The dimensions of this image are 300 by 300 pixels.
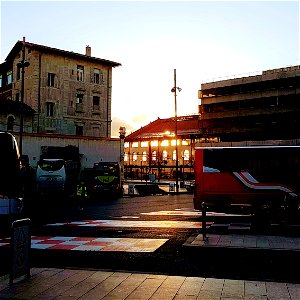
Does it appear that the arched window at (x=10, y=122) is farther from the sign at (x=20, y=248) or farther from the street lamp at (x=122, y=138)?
the sign at (x=20, y=248)

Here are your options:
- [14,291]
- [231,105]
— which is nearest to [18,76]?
[231,105]

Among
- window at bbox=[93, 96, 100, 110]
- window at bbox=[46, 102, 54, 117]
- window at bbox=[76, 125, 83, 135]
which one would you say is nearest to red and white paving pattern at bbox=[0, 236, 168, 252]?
window at bbox=[46, 102, 54, 117]

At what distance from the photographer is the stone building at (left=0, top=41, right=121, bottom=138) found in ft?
141

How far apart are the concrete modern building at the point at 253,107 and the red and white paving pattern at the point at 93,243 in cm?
5410

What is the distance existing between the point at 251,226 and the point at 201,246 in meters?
4.09

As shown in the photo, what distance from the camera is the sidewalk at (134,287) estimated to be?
5613 mm

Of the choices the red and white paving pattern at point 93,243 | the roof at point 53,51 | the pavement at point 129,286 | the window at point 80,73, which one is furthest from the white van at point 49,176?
the pavement at point 129,286

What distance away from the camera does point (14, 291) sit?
5.82 metres

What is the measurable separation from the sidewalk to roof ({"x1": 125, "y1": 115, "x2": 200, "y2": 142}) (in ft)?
246

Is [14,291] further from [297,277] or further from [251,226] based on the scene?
[251,226]

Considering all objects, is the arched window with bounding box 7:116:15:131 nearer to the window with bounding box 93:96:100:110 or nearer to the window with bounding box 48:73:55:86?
the window with bounding box 48:73:55:86

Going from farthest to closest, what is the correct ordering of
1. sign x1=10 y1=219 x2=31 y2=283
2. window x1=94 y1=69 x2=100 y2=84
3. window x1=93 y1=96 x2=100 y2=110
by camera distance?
window x1=94 y1=69 x2=100 y2=84 → window x1=93 y1=96 x2=100 y2=110 → sign x1=10 y1=219 x2=31 y2=283

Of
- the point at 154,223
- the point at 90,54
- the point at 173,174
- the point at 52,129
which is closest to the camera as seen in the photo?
the point at 154,223

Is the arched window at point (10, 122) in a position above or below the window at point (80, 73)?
below
